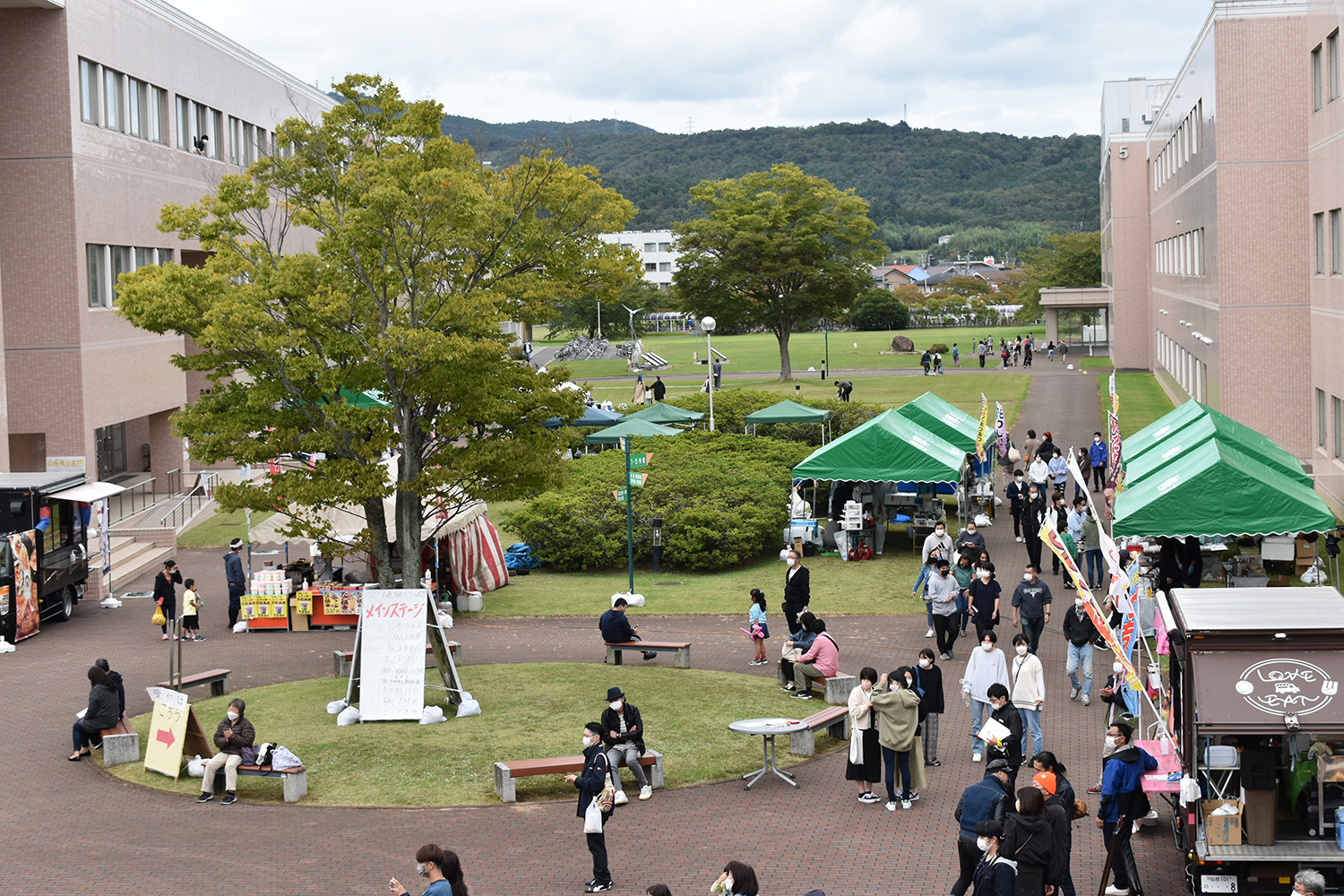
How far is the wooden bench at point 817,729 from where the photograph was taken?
1574 cm

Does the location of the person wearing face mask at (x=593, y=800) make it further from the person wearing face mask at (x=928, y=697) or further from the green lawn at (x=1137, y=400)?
the green lawn at (x=1137, y=400)

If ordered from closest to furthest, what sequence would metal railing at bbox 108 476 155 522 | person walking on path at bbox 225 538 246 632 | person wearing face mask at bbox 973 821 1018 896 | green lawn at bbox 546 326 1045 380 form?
person wearing face mask at bbox 973 821 1018 896 → person walking on path at bbox 225 538 246 632 → metal railing at bbox 108 476 155 522 → green lawn at bbox 546 326 1045 380

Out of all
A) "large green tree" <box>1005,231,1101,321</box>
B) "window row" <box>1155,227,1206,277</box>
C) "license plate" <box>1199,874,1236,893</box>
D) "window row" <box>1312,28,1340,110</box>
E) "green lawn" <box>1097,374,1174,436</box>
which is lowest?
"license plate" <box>1199,874,1236,893</box>

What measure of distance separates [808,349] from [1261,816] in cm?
8952

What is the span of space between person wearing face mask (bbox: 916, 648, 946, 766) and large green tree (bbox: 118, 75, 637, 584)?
6.77 meters

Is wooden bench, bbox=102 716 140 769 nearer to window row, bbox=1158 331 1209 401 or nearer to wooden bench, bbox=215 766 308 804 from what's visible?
wooden bench, bbox=215 766 308 804

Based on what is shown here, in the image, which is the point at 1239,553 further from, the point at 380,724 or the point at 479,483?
the point at 380,724

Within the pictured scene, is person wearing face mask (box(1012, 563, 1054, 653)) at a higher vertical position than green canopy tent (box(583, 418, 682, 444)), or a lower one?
lower

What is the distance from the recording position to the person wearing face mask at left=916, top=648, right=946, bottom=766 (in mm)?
14734

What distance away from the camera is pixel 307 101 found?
51.8m

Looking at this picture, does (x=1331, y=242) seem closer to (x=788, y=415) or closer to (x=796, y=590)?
(x=788, y=415)

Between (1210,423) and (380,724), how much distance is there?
16.2 metres

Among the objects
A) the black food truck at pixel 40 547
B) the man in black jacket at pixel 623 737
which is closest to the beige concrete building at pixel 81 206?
the black food truck at pixel 40 547


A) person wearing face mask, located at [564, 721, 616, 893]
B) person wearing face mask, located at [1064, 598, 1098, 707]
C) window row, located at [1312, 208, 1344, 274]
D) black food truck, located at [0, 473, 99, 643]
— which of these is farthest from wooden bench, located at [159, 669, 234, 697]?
window row, located at [1312, 208, 1344, 274]
